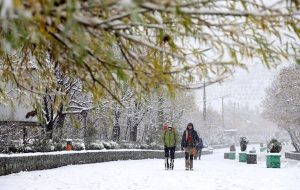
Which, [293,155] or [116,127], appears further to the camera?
[293,155]

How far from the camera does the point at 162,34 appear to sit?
4.51 metres

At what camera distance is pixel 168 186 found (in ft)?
39.2

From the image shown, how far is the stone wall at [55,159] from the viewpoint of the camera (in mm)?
14547

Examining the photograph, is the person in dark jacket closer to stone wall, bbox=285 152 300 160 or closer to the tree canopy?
the tree canopy

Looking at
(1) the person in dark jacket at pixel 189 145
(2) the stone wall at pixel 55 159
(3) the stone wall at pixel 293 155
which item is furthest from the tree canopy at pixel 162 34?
(3) the stone wall at pixel 293 155

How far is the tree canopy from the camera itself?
381cm

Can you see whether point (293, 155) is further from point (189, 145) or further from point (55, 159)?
point (55, 159)

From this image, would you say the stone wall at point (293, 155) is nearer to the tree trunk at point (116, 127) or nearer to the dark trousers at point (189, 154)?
the tree trunk at point (116, 127)

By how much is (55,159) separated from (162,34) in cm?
1465

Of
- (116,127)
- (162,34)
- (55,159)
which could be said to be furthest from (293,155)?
(162,34)

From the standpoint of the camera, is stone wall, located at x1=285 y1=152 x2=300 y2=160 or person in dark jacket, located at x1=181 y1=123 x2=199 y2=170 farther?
stone wall, located at x1=285 y1=152 x2=300 y2=160

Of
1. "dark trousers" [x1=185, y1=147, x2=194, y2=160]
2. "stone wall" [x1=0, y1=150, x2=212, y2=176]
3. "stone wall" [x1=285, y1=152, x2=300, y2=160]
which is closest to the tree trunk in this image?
"stone wall" [x1=0, y1=150, x2=212, y2=176]

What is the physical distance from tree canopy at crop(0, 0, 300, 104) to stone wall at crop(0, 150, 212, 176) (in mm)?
9695

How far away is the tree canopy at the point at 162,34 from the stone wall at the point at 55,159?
9.70m
